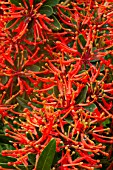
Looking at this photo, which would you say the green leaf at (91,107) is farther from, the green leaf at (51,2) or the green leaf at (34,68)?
the green leaf at (51,2)

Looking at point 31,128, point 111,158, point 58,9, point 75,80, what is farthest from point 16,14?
point 111,158

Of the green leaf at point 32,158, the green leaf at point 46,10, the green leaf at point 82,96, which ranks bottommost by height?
the green leaf at point 32,158

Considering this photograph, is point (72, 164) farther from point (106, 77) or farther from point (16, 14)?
point (16, 14)

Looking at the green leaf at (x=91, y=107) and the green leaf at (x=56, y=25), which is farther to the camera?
the green leaf at (x=56, y=25)

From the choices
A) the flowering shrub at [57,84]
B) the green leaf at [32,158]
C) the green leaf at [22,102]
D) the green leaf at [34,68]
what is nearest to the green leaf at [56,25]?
the flowering shrub at [57,84]

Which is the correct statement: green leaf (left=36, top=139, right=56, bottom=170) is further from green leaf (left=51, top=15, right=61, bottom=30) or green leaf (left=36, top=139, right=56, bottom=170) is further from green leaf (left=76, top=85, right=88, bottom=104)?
green leaf (left=51, top=15, right=61, bottom=30)

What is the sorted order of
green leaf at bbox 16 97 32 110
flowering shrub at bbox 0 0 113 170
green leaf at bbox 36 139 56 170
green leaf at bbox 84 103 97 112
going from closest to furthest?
green leaf at bbox 36 139 56 170 → flowering shrub at bbox 0 0 113 170 → green leaf at bbox 84 103 97 112 → green leaf at bbox 16 97 32 110

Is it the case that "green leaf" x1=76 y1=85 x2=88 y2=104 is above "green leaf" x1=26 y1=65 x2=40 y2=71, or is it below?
below

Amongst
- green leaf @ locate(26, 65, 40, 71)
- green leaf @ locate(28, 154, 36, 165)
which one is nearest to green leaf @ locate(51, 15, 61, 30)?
green leaf @ locate(26, 65, 40, 71)
